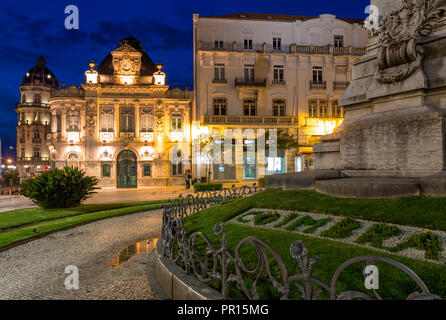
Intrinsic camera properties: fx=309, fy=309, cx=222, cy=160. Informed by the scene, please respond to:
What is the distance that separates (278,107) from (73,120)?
74.6 ft

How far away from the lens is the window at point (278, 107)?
34438mm

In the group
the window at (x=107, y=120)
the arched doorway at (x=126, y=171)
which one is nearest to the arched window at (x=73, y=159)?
the window at (x=107, y=120)

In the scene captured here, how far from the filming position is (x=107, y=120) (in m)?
34.1

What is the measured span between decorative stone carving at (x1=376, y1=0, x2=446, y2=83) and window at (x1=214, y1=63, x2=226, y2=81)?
2775 centimetres

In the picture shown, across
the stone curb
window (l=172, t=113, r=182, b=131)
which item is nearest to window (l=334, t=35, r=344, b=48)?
window (l=172, t=113, r=182, b=131)

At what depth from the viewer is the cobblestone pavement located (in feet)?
14.7

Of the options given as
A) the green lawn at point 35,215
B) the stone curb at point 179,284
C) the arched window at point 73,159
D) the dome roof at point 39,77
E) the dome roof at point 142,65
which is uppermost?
the dome roof at point 39,77

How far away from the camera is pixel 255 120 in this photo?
33.1 meters

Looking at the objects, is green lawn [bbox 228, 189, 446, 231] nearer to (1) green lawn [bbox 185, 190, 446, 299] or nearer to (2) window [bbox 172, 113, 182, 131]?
(1) green lawn [bbox 185, 190, 446, 299]

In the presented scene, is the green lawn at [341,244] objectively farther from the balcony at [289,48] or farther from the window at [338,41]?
the window at [338,41]

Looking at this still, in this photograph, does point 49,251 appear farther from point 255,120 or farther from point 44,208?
point 255,120

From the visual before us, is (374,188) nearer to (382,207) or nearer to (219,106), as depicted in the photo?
(382,207)

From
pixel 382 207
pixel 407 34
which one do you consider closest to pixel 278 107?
pixel 407 34
